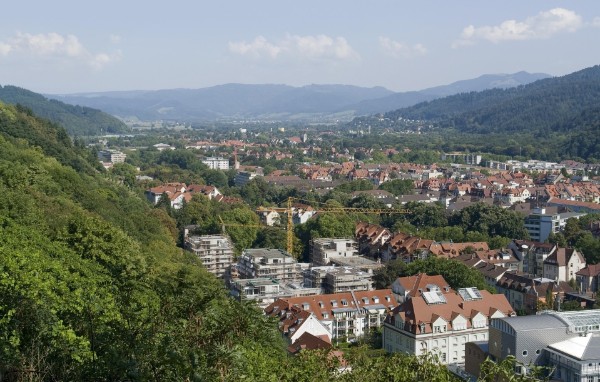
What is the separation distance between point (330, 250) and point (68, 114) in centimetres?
7436

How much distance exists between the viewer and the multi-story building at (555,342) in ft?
44.9

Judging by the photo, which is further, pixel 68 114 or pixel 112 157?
pixel 68 114

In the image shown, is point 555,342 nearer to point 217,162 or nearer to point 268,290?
point 268,290

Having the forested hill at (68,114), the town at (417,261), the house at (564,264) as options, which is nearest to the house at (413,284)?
the town at (417,261)

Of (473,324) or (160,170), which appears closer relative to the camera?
(473,324)

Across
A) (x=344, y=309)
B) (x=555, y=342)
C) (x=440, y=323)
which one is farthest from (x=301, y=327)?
(x=555, y=342)

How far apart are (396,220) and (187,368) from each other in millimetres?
29716

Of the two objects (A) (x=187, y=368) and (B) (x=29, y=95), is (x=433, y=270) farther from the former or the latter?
(B) (x=29, y=95)

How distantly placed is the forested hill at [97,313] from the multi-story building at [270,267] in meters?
5.72

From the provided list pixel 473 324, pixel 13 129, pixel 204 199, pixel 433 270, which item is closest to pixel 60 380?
pixel 473 324

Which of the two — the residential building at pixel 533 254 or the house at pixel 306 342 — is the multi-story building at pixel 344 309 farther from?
the residential building at pixel 533 254

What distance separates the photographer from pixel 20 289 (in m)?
7.44

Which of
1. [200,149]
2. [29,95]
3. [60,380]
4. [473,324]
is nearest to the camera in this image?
[60,380]

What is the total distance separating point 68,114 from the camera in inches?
3713
